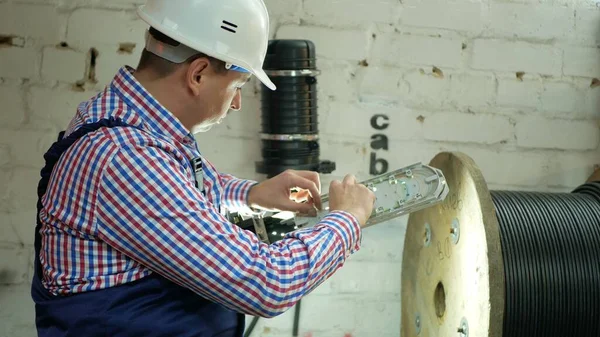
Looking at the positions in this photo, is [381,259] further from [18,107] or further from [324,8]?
[18,107]

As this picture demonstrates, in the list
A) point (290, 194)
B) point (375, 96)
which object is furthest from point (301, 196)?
point (375, 96)

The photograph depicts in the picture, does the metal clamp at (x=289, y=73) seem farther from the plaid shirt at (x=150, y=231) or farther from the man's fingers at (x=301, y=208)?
the plaid shirt at (x=150, y=231)

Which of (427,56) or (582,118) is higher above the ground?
(427,56)

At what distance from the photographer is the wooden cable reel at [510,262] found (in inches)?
72.4

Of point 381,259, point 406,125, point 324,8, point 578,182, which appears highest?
point 324,8

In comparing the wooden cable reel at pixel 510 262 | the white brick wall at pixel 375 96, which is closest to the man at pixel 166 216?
the wooden cable reel at pixel 510 262

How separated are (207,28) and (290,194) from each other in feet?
1.51

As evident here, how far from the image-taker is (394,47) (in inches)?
96.9

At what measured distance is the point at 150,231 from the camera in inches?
51.9

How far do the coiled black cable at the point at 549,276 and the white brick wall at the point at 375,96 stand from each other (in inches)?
20.8

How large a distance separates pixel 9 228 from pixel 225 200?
2.84ft

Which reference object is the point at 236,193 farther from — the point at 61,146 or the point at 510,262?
the point at 510,262

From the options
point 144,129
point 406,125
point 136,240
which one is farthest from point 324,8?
point 136,240

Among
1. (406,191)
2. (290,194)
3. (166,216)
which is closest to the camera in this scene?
(166,216)
